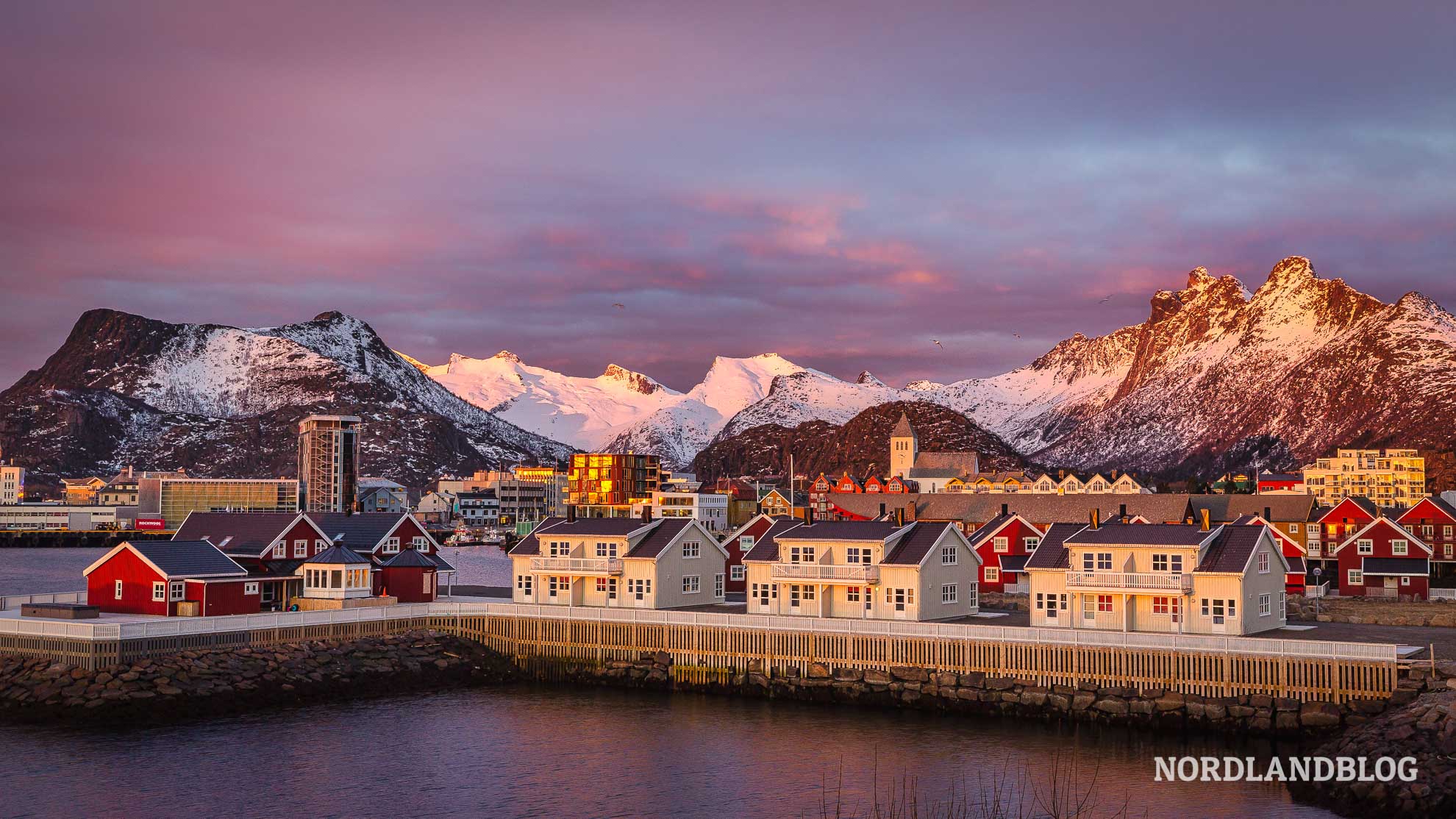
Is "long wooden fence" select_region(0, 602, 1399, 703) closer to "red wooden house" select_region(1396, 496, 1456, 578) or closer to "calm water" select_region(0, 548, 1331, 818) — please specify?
"calm water" select_region(0, 548, 1331, 818)

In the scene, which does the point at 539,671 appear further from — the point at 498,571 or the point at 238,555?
the point at 498,571

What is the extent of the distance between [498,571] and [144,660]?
101964mm

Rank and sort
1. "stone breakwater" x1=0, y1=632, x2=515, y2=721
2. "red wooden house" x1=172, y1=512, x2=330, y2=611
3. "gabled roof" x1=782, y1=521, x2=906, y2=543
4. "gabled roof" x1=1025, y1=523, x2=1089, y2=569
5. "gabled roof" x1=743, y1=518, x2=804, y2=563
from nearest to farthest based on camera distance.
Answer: "stone breakwater" x1=0, y1=632, x2=515, y2=721, "gabled roof" x1=1025, y1=523, x2=1089, y2=569, "gabled roof" x1=782, y1=521, x2=906, y2=543, "gabled roof" x1=743, y1=518, x2=804, y2=563, "red wooden house" x1=172, y1=512, x2=330, y2=611

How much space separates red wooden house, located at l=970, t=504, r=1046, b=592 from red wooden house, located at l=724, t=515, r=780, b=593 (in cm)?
1521

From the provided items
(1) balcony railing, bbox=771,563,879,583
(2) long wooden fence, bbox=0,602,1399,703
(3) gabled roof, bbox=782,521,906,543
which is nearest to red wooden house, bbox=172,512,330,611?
(2) long wooden fence, bbox=0,602,1399,703

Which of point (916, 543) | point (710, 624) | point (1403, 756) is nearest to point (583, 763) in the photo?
point (710, 624)

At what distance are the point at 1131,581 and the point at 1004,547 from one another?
125 feet

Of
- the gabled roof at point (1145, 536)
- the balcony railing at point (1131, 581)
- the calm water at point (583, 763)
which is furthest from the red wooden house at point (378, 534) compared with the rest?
the gabled roof at point (1145, 536)

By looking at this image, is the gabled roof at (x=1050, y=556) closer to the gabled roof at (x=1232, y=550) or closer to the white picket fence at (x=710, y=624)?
the white picket fence at (x=710, y=624)

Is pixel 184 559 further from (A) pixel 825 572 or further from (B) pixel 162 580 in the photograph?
(A) pixel 825 572

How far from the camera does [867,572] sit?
Result: 68000 mm

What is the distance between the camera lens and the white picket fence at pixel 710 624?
176ft

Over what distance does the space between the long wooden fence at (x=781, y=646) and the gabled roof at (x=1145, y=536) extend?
625 cm

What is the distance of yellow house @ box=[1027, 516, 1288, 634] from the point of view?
60.3 meters
